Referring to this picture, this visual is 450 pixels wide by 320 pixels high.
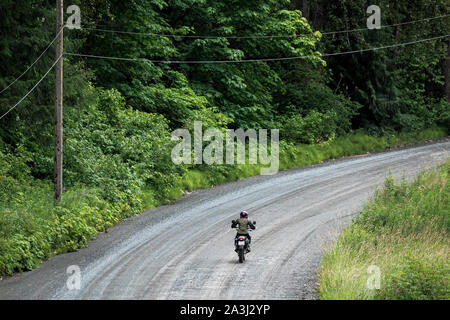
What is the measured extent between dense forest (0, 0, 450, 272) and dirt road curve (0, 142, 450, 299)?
1.18m

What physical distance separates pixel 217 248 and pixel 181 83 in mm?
14444

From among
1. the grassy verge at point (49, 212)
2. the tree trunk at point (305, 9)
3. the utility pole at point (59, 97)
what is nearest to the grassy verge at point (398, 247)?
the grassy verge at point (49, 212)

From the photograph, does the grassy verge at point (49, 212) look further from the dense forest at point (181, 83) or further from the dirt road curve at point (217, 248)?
the dirt road curve at point (217, 248)

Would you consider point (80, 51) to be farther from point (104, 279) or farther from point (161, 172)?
point (104, 279)

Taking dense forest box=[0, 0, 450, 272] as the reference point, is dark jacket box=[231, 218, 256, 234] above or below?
below

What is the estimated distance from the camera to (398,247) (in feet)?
51.3

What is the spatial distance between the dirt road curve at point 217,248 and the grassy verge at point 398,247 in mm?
694

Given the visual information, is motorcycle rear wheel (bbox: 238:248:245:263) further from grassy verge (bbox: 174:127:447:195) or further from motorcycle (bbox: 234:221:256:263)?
grassy verge (bbox: 174:127:447:195)

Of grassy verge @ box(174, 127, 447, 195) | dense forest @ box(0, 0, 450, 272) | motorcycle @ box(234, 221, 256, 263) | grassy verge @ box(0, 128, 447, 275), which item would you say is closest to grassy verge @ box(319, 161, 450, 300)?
motorcycle @ box(234, 221, 256, 263)

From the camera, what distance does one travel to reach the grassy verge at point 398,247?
1198 centimetres

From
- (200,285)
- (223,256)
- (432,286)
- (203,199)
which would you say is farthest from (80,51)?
(432,286)

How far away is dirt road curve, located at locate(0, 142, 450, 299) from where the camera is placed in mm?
12289

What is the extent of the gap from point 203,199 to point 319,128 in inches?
464

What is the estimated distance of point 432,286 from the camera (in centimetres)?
1209
